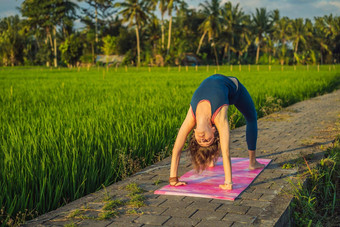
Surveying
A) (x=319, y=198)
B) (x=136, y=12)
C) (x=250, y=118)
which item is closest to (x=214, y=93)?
(x=250, y=118)

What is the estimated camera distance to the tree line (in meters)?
Result: 53.8

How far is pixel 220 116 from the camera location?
9.91ft

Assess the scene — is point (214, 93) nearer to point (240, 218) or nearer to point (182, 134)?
point (182, 134)

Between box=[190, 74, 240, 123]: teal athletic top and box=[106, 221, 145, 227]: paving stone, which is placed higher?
box=[190, 74, 240, 123]: teal athletic top

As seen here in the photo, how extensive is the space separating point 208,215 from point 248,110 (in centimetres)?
137

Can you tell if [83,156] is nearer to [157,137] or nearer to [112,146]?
[112,146]

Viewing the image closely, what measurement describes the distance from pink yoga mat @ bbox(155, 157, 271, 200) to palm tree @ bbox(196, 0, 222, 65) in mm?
53361

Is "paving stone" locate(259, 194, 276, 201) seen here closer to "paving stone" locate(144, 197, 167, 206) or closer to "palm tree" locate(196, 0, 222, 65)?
"paving stone" locate(144, 197, 167, 206)

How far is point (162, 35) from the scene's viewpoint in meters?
55.5

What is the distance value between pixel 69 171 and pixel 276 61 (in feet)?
195

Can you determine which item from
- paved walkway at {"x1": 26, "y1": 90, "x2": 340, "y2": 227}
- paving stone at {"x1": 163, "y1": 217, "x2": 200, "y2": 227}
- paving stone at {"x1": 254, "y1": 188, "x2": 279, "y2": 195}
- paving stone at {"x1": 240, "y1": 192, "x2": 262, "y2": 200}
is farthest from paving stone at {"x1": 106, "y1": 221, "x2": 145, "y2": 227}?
paving stone at {"x1": 254, "y1": 188, "x2": 279, "y2": 195}

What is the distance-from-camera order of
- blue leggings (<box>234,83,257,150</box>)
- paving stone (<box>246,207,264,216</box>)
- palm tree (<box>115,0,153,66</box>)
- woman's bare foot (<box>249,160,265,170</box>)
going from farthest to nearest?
palm tree (<box>115,0,153,66</box>) < woman's bare foot (<box>249,160,265,170</box>) < blue leggings (<box>234,83,257,150</box>) < paving stone (<box>246,207,264,216</box>)

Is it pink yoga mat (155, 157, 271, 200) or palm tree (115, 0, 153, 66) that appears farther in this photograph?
palm tree (115, 0, 153, 66)

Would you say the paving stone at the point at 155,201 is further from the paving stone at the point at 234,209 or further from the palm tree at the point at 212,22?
the palm tree at the point at 212,22
